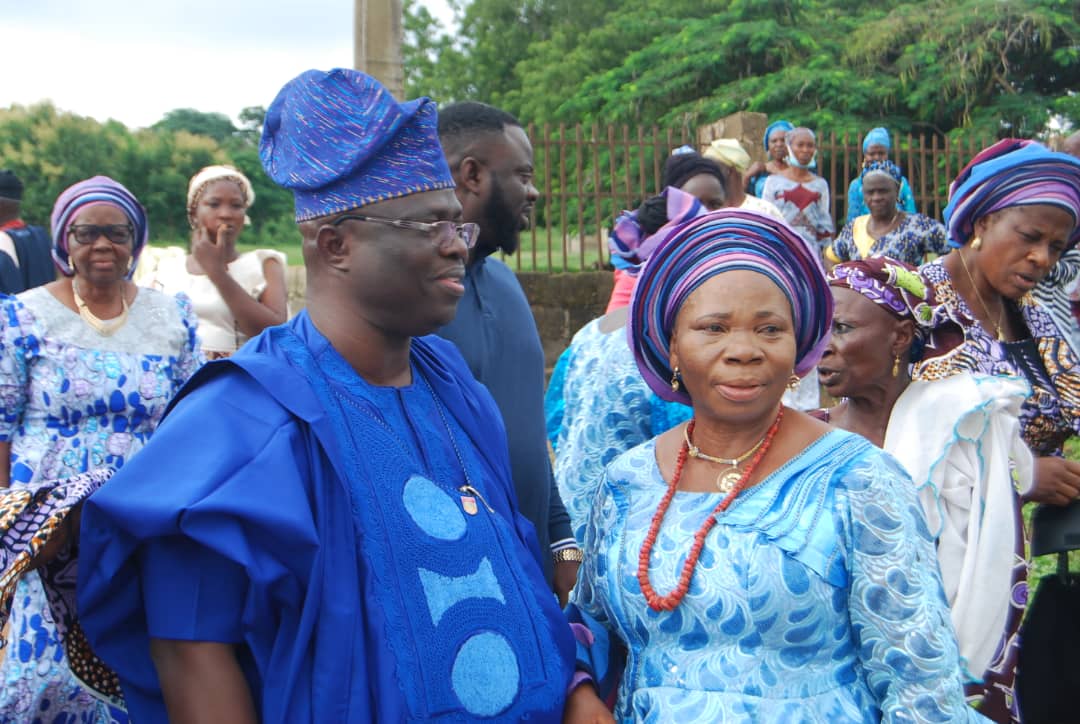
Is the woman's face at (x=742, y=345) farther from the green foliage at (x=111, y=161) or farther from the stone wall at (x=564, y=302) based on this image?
the green foliage at (x=111, y=161)

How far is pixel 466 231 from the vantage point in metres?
2.37

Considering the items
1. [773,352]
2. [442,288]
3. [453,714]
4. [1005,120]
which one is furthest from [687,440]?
[1005,120]

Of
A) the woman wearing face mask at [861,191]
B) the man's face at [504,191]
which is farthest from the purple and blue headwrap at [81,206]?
the woman wearing face mask at [861,191]

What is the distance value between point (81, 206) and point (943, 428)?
11.6ft

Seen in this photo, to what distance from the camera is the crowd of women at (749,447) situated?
2.15m

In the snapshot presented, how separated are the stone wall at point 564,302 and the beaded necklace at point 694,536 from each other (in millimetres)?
9016

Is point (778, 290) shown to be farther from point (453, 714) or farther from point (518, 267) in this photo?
point (518, 267)

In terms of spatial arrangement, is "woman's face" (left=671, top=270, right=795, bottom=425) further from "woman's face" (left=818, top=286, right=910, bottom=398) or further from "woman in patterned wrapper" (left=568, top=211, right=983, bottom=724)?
"woman's face" (left=818, top=286, right=910, bottom=398)

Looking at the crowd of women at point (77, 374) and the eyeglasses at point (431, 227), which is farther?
the crowd of women at point (77, 374)

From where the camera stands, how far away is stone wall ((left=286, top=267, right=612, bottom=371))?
1146 centimetres

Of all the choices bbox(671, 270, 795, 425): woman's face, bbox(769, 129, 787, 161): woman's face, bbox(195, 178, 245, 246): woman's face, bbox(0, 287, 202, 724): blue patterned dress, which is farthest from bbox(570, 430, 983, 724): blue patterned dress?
bbox(769, 129, 787, 161): woman's face

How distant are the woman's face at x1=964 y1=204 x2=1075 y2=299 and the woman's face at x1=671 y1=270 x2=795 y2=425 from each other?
1.87 m

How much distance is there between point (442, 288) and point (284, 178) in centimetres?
40

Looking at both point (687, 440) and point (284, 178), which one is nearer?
point (284, 178)
